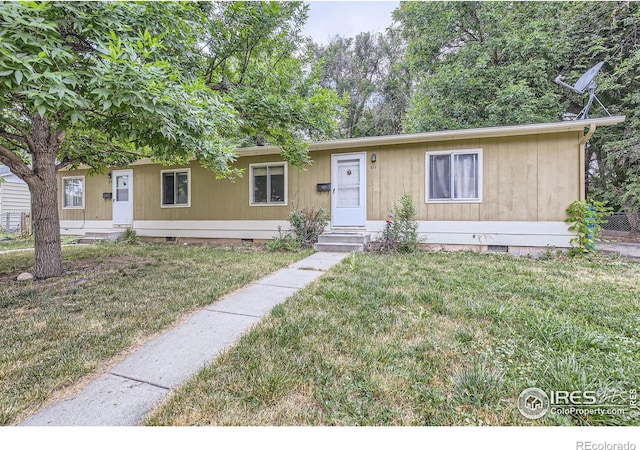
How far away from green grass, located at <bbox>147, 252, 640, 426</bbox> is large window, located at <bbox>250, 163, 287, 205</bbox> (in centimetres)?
503

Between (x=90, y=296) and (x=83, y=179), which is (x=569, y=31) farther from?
(x=83, y=179)

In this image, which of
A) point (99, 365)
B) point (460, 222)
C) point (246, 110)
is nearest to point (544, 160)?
point (460, 222)

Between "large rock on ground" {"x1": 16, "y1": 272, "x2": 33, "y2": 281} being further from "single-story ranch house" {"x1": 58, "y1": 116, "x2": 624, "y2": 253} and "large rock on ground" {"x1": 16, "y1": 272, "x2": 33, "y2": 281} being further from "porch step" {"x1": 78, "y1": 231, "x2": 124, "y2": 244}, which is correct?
A: "porch step" {"x1": 78, "y1": 231, "x2": 124, "y2": 244}

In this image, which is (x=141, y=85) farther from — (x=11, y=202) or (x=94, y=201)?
(x=11, y=202)

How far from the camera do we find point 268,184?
841 centimetres

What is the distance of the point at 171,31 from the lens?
398 centimetres

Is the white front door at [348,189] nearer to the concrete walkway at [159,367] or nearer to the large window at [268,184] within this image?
the large window at [268,184]

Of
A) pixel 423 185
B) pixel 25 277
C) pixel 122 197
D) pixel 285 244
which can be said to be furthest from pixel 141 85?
Answer: pixel 122 197

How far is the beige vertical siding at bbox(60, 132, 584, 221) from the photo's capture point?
6.15m

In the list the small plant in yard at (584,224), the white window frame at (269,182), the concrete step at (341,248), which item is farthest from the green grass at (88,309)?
the small plant in yard at (584,224)

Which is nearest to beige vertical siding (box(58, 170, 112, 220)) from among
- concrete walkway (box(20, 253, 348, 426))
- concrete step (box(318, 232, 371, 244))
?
concrete step (box(318, 232, 371, 244))

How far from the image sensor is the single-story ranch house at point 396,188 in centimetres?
619

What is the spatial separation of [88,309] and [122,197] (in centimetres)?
836

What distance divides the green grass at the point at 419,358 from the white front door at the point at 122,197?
8997mm
